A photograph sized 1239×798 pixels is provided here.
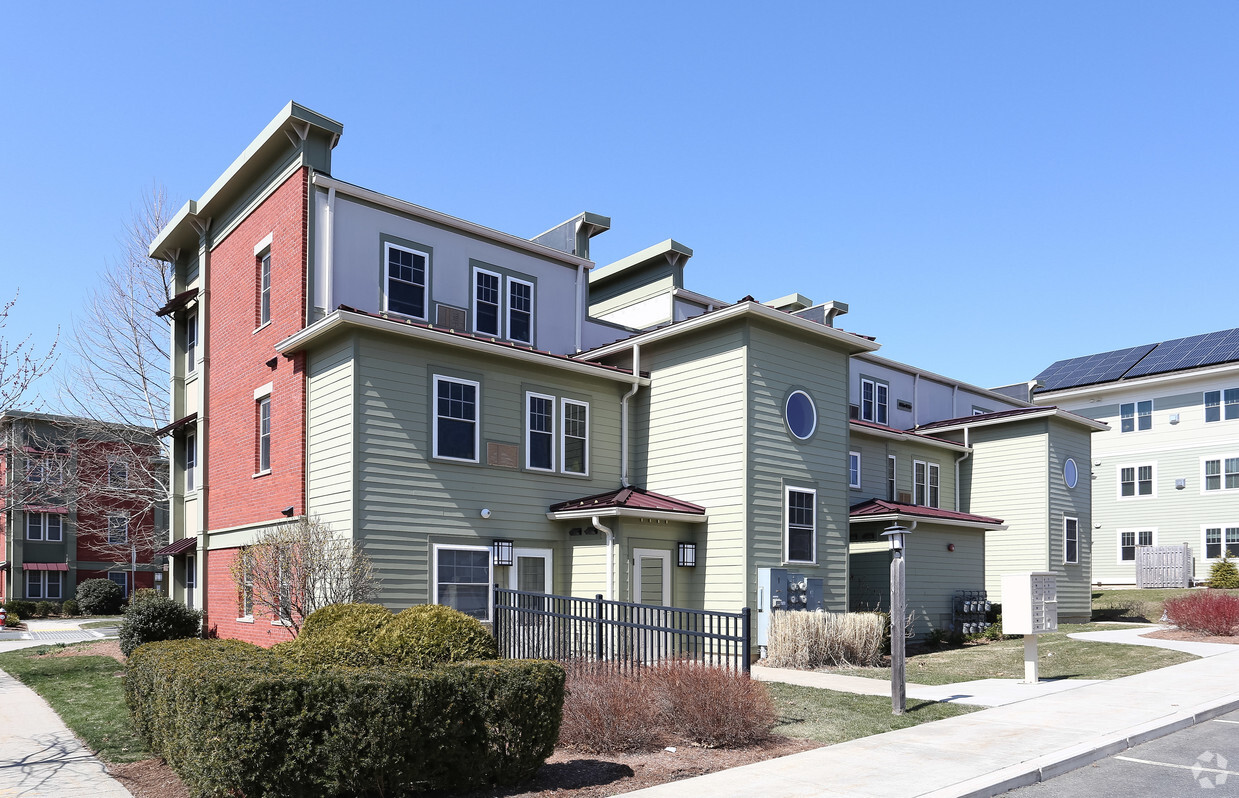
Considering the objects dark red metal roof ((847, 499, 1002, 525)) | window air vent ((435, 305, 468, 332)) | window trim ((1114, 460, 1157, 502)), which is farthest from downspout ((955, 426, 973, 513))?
window air vent ((435, 305, 468, 332))

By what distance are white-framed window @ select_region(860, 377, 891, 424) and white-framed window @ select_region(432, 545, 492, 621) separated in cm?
1572

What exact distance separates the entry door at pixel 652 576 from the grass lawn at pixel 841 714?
525 centimetres

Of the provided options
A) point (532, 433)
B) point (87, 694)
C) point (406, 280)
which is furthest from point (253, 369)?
point (87, 694)

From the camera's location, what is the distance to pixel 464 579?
685 inches

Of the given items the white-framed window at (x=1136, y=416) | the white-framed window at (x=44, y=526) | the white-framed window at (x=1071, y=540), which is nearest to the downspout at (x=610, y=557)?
the white-framed window at (x=1071, y=540)

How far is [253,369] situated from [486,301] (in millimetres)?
5315

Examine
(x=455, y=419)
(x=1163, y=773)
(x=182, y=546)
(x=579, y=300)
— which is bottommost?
(x=1163, y=773)

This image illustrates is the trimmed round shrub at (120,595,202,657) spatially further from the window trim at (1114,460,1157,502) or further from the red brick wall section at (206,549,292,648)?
the window trim at (1114,460,1157,502)

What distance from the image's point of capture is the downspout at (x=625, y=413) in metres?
20.4

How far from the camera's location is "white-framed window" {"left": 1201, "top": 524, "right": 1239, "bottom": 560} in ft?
115

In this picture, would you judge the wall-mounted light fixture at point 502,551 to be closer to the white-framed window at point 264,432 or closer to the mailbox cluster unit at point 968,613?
the white-framed window at point 264,432

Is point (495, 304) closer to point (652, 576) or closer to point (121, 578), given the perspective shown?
point (652, 576)

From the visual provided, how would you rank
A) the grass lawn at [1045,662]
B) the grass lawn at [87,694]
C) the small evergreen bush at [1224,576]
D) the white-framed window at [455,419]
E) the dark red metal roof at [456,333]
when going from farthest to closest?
the small evergreen bush at [1224,576], the white-framed window at [455,419], the dark red metal roof at [456,333], the grass lawn at [1045,662], the grass lawn at [87,694]

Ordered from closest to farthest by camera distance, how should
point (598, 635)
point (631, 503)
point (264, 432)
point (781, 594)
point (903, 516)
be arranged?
point (598, 635)
point (631, 503)
point (781, 594)
point (264, 432)
point (903, 516)
